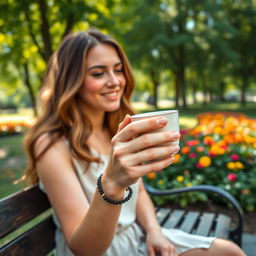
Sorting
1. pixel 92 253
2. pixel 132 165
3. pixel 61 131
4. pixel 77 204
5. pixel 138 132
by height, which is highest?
pixel 138 132

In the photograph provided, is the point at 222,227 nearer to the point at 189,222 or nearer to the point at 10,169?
the point at 189,222

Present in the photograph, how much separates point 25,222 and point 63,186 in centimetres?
40

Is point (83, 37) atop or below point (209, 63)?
atop

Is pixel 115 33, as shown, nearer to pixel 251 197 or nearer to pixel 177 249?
pixel 251 197

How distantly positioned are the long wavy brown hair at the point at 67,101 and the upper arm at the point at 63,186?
51 millimetres

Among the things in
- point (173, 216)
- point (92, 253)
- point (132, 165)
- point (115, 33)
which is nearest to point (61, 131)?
point (92, 253)

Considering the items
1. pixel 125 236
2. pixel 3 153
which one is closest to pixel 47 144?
pixel 125 236

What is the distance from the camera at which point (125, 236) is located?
66.7 inches

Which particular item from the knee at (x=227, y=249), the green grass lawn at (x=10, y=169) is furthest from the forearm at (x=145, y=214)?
the green grass lawn at (x=10, y=169)

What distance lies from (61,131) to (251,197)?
2.72 metres

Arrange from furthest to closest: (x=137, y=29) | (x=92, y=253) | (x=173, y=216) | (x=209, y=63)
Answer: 1. (x=209, y=63)
2. (x=137, y=29)
3. (x=173, y=216)
4. (x=92, y=253)

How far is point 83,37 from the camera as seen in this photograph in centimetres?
172

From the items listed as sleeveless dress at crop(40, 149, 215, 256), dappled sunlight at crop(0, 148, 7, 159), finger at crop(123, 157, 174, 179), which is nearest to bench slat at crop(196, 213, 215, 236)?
sleeveless dress at crop(40, 149, 215, 256)

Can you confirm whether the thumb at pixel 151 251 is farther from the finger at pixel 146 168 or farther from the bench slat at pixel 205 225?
the finger at pixel 146 168
